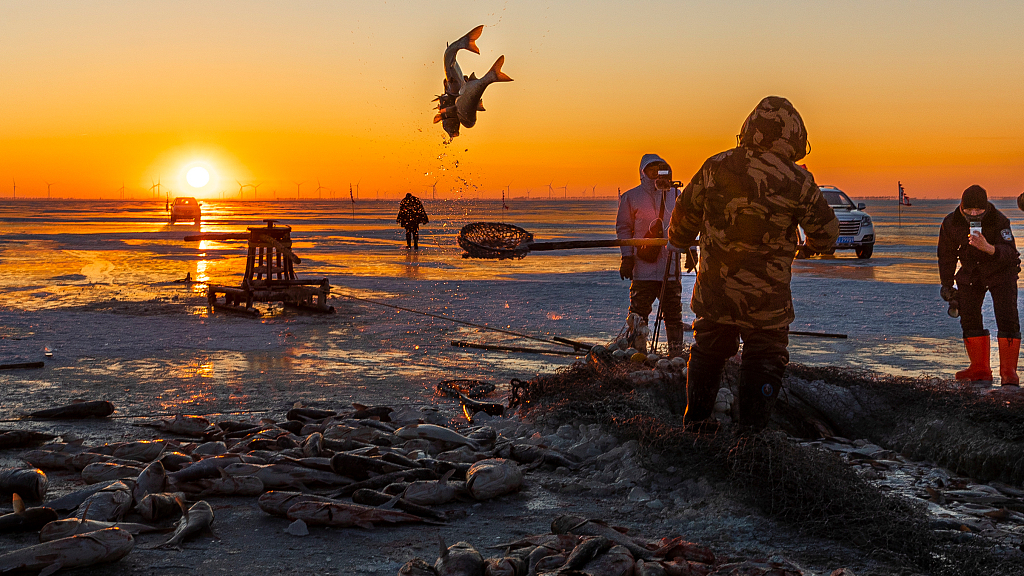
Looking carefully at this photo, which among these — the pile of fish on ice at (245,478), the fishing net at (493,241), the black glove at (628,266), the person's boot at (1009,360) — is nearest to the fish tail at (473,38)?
the fishing net at (493,241)

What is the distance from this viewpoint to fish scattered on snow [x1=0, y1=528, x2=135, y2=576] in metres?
3.46

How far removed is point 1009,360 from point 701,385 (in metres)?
4.39

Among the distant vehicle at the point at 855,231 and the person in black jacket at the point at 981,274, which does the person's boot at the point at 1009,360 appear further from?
the distant vehicle at the point at 855,231

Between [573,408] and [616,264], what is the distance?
18.2 m

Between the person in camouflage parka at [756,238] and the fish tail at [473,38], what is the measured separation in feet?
13.6

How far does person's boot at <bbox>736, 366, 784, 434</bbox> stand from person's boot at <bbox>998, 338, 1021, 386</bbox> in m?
4.08

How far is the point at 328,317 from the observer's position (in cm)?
1288

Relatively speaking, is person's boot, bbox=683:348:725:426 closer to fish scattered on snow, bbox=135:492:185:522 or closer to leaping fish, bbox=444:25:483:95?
fish scattered on snow, bbox=135:492:185:522

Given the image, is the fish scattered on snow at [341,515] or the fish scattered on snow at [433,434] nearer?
the fish scattered on snow at [341,515]

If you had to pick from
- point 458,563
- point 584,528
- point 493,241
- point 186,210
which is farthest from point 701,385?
point 186,210

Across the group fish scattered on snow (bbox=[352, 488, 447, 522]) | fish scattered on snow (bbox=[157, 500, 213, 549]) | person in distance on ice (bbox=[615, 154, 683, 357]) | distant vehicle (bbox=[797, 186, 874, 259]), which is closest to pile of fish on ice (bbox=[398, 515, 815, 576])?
fish scattered on snow (bbox=[352, 488, 447, 522])

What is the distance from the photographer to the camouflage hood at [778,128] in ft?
14.8

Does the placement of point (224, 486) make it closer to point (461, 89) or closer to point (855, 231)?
point (461, 89)

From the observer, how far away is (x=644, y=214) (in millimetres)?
8141
